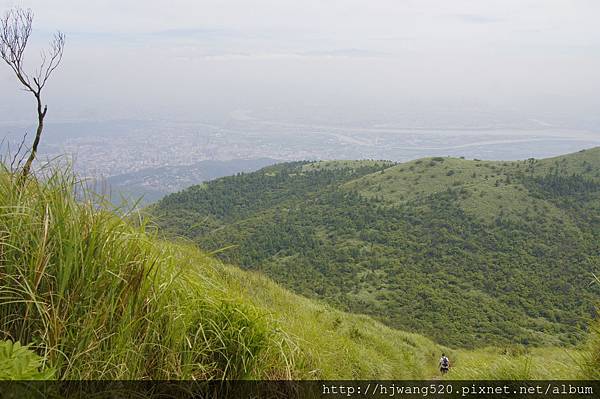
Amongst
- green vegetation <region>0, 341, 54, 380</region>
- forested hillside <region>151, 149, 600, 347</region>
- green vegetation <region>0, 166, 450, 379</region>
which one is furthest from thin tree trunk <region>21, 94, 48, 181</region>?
forested hillside <region>151, 149, 600, 347</region>

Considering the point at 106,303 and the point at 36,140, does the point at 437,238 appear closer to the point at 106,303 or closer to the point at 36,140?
the point at 36,140

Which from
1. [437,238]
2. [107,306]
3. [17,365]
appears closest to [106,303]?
[107,306]

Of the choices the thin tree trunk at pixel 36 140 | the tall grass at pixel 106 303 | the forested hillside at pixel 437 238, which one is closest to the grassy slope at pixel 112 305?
the tall grass at pixel 106 303

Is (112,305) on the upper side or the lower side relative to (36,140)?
lower

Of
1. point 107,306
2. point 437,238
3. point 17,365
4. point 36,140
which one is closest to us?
point 17,365

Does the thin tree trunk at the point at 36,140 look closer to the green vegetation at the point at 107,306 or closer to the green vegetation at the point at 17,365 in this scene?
the green vegetation at the point at 107,306

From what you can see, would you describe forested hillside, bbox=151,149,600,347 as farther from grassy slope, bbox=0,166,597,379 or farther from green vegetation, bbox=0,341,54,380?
green vegetation, bbox=0,341,54,380

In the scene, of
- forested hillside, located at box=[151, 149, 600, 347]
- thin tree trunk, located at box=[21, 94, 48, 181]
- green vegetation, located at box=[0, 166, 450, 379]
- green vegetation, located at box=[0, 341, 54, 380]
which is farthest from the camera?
forested hillside, located at box=[151, 149, 600, 347]

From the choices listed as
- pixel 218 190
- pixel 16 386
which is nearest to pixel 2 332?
pixel 16 386
